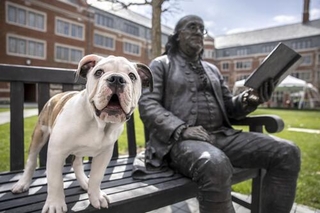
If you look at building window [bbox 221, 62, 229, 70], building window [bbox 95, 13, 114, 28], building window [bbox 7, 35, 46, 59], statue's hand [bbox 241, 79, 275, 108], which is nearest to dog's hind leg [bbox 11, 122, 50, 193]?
statue's hand [bbox 241, 79, 275, 108]

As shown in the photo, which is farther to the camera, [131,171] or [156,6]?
[156,6]

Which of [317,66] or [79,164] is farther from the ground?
[317,66]

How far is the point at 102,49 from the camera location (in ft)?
95.2

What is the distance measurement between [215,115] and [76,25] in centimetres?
2655

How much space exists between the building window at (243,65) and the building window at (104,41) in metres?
22.1

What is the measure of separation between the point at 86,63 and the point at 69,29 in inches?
1048

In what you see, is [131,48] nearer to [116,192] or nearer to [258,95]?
[258,95]

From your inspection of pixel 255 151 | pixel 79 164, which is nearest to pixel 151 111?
pixel 79 164

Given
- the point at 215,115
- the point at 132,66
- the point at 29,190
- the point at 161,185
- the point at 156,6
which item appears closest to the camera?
the point at 132,66

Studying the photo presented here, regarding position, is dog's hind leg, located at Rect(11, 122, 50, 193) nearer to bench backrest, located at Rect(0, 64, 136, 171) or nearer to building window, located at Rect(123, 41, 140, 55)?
bench backrest, located at Rect(0, 64, 136, 171)

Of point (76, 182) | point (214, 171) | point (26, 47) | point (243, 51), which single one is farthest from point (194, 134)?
point (243, 51)

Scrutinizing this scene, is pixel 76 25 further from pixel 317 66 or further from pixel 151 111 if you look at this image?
pixel 317 66

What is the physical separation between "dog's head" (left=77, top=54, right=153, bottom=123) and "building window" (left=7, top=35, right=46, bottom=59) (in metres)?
23.5

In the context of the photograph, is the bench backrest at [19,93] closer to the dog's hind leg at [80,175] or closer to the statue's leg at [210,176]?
the dog's hind leg at [80,175]
